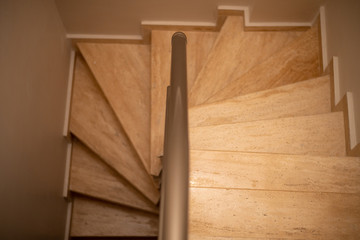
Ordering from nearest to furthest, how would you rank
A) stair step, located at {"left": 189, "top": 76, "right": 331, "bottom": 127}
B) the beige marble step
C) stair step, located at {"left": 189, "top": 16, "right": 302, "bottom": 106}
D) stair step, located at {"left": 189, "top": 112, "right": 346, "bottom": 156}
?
stair step, located at {"left": 189, "top": 112, "right": 346, "bottom": 156}
stair step, located at {"left": 189, "top": 76, "right": 331, "bottom": 127}
stair step, located at {"left": 189, "top": 16, "right": 302, "bottom": 106}
the beige marble step

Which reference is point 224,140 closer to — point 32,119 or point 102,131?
point 32,119

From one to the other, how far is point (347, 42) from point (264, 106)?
72 centimetres

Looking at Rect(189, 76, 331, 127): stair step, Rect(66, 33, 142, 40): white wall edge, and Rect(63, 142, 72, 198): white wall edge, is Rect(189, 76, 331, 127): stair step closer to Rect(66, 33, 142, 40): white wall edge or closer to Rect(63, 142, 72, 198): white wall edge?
Rect(66, 33, 142, 40): white wall edge

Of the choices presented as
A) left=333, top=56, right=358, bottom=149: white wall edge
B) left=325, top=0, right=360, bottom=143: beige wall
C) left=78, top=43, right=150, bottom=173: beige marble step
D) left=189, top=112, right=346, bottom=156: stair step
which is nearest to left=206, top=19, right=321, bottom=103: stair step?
left=325, top=0, right=360, bottom=143: beige wall

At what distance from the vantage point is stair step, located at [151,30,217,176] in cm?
278

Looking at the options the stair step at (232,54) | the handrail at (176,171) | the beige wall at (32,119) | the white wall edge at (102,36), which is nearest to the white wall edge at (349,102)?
the stair step at (232,54)

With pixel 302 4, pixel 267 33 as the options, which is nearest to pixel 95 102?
pixel 267 33

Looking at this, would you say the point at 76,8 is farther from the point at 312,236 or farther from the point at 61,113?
the point at 312,236

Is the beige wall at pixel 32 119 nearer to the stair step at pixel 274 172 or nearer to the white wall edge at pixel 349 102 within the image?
the stair step at pixel 274 172

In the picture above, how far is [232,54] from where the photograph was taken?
9.16 ft

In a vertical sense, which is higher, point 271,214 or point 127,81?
point 127,81

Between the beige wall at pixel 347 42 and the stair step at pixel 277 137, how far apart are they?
0.52 feet

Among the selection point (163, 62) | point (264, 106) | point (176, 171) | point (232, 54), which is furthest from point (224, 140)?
point (163, 62)

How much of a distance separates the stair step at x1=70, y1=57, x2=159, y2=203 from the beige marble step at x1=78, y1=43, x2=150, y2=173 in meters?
0.18
